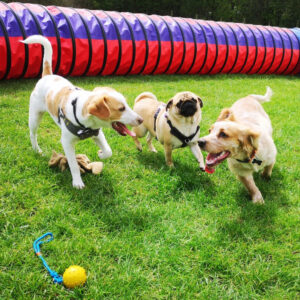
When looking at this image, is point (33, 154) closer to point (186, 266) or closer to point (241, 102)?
point (186, 266)

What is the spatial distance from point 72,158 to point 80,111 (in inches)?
22.4

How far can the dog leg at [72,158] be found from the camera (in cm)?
310

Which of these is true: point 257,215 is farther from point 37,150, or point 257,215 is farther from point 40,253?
point 37,150

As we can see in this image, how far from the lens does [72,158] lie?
314 cm

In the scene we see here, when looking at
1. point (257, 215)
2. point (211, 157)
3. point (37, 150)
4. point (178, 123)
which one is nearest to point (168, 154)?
point (178, 123)

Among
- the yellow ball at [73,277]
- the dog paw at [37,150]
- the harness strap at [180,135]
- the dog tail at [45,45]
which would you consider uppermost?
the dog tail at [45,45]

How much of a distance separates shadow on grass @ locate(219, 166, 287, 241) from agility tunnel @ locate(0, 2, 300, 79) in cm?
558

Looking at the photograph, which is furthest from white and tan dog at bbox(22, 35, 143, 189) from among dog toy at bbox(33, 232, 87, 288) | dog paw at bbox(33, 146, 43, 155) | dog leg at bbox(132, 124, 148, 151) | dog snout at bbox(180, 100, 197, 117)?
dog toy at bbox(33, 232, 87, 288)

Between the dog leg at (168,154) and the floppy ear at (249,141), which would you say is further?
the dog leg at (168,154)

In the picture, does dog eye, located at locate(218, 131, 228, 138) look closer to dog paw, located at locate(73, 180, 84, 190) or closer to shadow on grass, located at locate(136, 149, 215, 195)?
shadow on grass, located at locate(136, 149, 215, 195)

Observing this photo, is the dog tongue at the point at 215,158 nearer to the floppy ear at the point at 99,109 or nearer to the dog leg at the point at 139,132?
the floppy ear at the point at 99,109

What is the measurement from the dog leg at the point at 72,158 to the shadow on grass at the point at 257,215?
1.60 meters

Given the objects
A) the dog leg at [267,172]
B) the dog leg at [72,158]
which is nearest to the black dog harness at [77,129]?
the dog leg at [72,158]

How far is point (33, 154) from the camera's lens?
12.3ft
